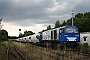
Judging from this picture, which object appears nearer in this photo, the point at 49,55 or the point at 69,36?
the point at 49,55

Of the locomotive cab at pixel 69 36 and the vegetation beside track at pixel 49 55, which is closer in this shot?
the vegetation beside track at pixel 49 55

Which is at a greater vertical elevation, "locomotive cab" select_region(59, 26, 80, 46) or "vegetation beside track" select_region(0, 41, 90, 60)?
"locomotive cab" select_region(59, 26, 80, 46)

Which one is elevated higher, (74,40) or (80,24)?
(80,24)

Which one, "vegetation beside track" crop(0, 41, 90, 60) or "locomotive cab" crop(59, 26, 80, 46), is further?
"locomotive cab" crop(59, 26, 80, 46)

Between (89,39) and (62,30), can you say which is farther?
(89,39)

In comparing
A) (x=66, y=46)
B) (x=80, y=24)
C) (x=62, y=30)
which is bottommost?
(x=66, y=46)

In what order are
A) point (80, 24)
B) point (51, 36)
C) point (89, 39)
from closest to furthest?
point (51, 36)
point (89, 39)
point (80, 24)

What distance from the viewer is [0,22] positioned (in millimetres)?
20891

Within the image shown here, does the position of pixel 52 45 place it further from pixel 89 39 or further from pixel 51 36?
pixel 89 39

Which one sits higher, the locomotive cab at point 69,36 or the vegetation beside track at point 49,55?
the locomotive cab at point 69,36

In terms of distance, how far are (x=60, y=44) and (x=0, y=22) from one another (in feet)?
29.3

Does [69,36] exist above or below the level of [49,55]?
above

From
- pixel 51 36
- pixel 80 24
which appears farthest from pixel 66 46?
pixel 80 24

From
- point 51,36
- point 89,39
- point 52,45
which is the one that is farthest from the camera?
point 89,39
